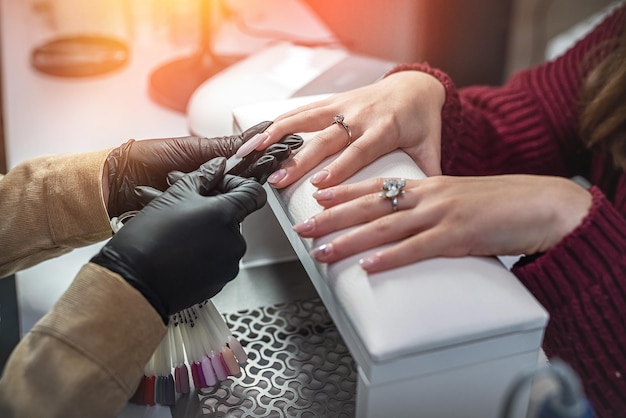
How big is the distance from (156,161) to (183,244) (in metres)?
0.18

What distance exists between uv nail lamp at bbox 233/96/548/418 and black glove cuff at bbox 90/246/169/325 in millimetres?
134

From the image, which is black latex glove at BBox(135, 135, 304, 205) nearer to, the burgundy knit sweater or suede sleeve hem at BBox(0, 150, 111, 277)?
suede sleeve hem at BBox(0, 150, 111, 277)

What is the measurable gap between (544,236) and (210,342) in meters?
0.31

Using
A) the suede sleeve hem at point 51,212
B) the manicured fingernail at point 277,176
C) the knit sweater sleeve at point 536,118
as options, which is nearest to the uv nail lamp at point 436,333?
the manicured fingernail at point 277,176

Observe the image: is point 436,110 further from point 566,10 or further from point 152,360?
point 566,10

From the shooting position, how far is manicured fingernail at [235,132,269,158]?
68 cm

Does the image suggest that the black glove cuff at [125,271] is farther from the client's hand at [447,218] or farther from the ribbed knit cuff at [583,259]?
the ribbed knit cuff at [583,259]

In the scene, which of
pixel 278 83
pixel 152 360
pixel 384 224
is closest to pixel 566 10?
pixel 278 83

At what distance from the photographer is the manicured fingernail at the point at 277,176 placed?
67cm

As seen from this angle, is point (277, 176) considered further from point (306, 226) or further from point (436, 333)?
point (436, 333)

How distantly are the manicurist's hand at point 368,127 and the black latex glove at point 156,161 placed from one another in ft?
0.15

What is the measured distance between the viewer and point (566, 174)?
1.02 metres

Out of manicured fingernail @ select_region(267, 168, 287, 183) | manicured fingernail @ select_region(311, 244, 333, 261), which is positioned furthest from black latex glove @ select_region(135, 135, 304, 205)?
manicured fingernail @ select_region(311, 244, 333, 261)

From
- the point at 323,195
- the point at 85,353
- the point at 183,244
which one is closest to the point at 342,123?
the point at 323,195
